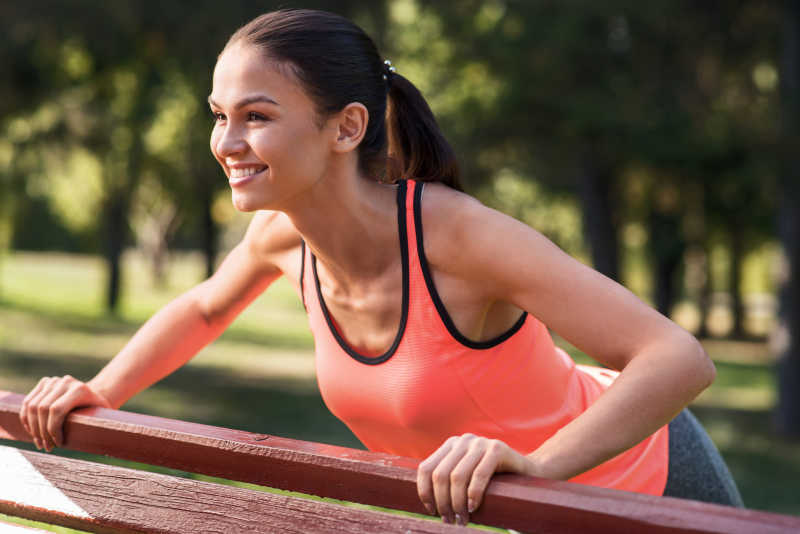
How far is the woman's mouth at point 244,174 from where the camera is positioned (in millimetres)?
1957

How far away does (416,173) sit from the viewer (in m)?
2.37

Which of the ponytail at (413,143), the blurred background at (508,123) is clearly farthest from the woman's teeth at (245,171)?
the blurred background at (508,123)

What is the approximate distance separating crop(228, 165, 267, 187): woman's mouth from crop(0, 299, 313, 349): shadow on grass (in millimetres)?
17167

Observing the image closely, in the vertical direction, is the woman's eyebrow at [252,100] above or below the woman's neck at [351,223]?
above

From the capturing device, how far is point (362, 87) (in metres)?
2.17

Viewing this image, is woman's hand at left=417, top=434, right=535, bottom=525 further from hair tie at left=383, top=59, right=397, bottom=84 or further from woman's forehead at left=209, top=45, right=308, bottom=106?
hair tie at left=383, top=59, right=397, bottom=84

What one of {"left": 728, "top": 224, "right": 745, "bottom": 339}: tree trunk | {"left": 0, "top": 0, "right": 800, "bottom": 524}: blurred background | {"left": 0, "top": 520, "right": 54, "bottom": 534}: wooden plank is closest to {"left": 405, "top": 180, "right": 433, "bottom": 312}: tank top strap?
{"left": 0, "top": 520, "right": 54, "bottom": 534}: wooden plank

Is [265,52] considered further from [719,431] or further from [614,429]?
[719,431]

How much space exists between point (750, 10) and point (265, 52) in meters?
11.3

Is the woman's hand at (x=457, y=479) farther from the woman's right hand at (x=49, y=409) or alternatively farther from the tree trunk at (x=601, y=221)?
the tree trunk at (x=601, y=221)

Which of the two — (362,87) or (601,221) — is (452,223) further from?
(601,221)

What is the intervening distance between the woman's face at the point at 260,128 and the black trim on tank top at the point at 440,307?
28cm

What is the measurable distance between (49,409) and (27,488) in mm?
225

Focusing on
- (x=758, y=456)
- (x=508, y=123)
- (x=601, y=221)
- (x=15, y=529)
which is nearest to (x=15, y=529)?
(x=15, y=529)
